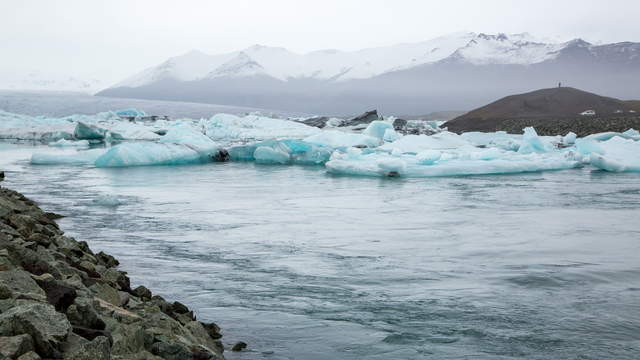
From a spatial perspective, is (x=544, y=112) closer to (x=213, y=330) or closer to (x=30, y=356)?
(x=213, y=330)

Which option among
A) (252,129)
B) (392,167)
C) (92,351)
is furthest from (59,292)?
(252,129)

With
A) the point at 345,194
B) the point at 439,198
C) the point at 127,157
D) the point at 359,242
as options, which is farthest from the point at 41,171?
the point at 359,242

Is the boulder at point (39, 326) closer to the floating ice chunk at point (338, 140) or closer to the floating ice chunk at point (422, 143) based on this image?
the floating ice chunk at point (422, 143)

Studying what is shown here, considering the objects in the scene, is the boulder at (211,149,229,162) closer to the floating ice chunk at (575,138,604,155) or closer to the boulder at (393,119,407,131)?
the floating ice chunk at (575,138,604,155)

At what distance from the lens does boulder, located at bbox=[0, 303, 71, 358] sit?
240 cm

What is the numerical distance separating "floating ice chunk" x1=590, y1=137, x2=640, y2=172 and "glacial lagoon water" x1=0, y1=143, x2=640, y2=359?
166 inches

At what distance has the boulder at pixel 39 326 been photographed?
240 cm

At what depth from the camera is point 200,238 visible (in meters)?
7.58

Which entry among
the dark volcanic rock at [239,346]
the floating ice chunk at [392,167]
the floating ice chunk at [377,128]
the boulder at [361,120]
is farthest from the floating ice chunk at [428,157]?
the boulder at [361,120]

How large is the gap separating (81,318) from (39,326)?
50 centimetres

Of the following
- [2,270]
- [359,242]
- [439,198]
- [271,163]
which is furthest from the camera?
[271,163]

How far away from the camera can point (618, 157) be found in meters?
17.3

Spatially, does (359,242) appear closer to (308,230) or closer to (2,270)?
(308,230)

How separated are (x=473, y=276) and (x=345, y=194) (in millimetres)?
6609
